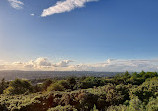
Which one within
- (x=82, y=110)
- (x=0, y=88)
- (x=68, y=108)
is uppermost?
(x=68, y=108)

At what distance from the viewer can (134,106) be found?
817cm

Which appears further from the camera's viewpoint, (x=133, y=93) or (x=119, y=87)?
(x=119, y=87)

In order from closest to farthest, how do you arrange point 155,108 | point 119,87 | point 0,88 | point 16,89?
point 155,108 → point 119,87 → point 16,89 → point 0,88

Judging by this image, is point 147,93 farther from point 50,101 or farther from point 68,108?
point 50,101

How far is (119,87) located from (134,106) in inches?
337

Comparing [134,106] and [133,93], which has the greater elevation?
[134,106]

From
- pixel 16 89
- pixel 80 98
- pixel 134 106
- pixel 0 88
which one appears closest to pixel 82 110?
pixel 80 98

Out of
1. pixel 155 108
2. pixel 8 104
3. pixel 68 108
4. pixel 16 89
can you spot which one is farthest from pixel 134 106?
pixel 16 89

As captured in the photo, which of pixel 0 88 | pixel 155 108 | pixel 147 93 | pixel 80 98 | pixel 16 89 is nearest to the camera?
pixel 155 108

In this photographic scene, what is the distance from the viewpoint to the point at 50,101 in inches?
560

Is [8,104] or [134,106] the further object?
[8,104]

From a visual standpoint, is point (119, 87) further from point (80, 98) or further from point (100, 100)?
point (80, 98)

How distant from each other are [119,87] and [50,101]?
9247 mm

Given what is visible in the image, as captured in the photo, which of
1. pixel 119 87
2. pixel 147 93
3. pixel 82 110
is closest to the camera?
pixel 82 110
